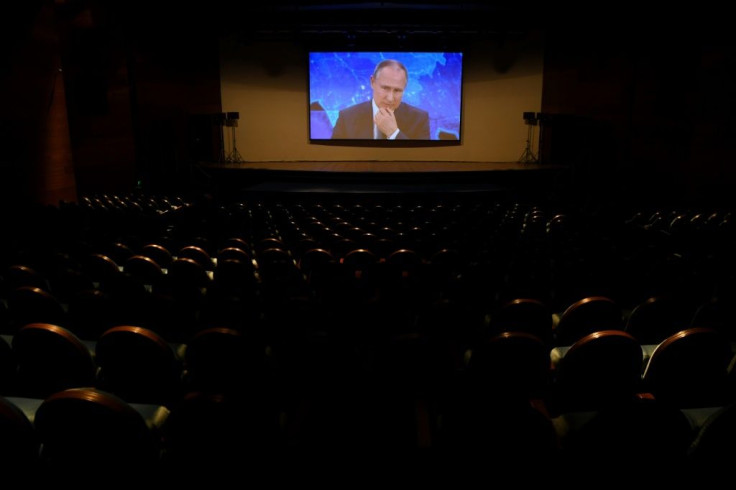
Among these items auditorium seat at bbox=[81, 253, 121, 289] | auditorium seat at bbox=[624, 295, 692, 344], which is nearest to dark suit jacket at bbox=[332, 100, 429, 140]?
auditorium seat at bbox=[81, 253, 121, 289]

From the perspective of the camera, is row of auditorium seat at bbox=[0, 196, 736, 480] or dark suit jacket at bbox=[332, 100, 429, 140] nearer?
row of auditorium seat at bbox=[0, 196, 736, 480]

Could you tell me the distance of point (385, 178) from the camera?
12305mm

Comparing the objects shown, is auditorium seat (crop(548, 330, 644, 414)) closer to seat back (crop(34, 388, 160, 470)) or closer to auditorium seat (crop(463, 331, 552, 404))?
auditorium seat (crop(463, 331, 552, 404))

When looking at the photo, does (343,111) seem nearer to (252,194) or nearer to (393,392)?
(252,194)

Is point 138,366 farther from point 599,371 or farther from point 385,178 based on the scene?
point 385,178

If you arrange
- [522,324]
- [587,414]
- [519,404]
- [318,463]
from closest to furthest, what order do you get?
[519,404], [318,463], [587,414], [522,324]

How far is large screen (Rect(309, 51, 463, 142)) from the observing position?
14633 millimetres

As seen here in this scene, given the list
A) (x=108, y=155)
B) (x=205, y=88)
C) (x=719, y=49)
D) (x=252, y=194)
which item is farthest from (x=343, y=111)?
(x=719, y=49)

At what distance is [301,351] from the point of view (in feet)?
8.11

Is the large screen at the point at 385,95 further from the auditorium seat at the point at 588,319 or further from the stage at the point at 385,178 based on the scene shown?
the auditorium seat at the point at 588,319

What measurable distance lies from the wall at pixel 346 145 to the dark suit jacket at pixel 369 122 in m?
0.49

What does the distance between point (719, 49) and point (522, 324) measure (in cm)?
1116

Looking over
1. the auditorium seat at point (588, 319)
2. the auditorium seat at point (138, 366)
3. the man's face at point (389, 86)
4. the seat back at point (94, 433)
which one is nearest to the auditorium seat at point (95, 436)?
the seat back at point (94, 433)

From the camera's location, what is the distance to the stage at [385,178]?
11945 millimetres
